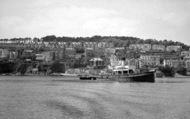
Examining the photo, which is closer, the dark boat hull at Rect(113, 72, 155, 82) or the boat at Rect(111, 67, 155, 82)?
the dark boat hull at Rect(113, 72, 155, 82)

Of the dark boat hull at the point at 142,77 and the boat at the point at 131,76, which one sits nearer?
the dark boat hull at the point at 142,77

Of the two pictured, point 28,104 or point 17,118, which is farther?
point 28,104

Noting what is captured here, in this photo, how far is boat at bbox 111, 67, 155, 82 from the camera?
10238 cm

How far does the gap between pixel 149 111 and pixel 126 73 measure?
70.9 metres

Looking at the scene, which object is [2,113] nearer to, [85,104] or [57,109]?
[57,109]

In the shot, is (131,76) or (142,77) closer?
(142,77)

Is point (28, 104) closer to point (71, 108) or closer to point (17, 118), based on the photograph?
point (71, 108)

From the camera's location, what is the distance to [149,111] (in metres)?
39.4

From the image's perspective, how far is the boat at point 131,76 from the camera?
102375mm

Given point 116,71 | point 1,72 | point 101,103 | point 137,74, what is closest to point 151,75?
point 137,74

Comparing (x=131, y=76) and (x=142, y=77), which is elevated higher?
(x=131, y=76)

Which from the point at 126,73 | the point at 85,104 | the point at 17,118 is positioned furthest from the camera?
the point at 126,73

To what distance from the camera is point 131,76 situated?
341ft

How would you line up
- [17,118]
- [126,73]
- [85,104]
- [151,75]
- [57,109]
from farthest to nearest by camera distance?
[126,73] → [151,75] → [85,104] → [57,109] → [17,118]
